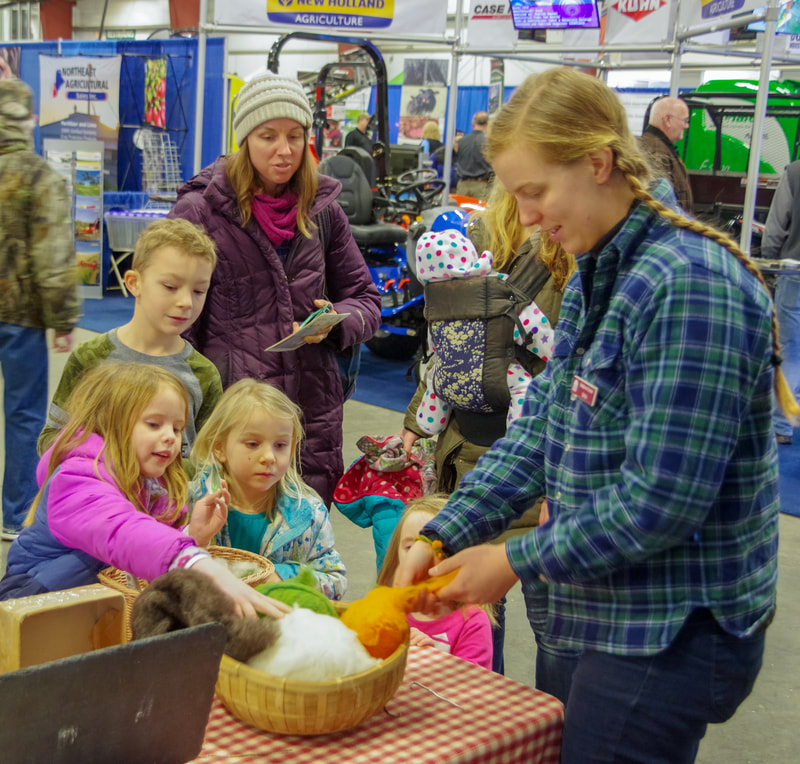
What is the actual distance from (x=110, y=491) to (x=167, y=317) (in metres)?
0.78

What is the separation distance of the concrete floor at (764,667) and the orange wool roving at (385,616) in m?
1.70

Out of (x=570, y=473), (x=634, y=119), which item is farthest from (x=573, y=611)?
(x=634, y=119)

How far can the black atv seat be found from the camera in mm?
6758

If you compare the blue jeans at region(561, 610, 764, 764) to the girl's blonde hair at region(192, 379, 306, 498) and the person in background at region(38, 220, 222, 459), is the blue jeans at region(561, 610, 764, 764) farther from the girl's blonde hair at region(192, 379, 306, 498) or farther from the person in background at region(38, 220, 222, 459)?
the person in background at region(38, 220, 222, 459)

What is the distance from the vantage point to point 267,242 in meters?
2.62

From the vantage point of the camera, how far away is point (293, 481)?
222 centimetres

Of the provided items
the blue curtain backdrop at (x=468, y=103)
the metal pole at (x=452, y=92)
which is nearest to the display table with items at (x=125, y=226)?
the metal pole at (x=452, y=92)

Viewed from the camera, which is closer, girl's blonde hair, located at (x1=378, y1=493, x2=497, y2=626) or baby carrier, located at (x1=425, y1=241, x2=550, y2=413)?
girl's blonde hair, located at (x1=378, y1=493, x2=497, y2=626)

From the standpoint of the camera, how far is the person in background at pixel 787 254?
565 cm

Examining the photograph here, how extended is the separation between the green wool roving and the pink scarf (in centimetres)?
141

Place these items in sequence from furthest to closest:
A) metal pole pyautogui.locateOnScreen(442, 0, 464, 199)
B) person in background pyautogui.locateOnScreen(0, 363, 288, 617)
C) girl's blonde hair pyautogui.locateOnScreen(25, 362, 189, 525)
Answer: metal pole pyautogui.locateOnScreen(442, 0, 464, 199)
girl's blonde hair pyautogui.locateOnScreen(25, 362, 189, 525)
person in background pyautogui.locateOnScreen(0, 363, 288, 617)

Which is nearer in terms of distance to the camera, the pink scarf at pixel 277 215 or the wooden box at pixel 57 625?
the wooden box at pixel 57 625

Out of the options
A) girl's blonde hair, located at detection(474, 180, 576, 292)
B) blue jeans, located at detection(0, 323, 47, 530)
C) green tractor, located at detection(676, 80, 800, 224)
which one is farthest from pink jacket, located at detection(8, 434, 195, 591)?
green tractor, located at detection(676, 80, 800, 224)

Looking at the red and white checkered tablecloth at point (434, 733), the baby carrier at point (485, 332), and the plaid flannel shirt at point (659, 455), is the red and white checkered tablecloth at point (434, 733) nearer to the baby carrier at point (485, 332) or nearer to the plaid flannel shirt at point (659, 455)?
the plaid flannel shirt at point (659, 455)
